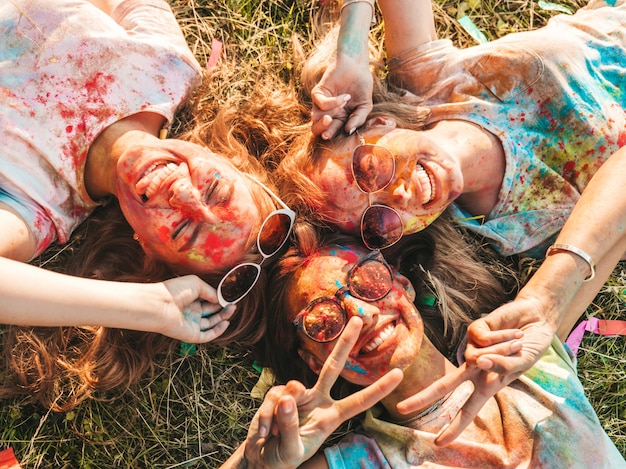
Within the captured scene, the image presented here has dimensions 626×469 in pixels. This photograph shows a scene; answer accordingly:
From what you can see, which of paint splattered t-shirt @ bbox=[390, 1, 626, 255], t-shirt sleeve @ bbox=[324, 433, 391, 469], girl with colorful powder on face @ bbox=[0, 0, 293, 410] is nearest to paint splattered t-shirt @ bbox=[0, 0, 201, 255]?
girl with colorful powder on face @ bbox=[0, 0, 293, 410]

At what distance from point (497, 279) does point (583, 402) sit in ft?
3.17

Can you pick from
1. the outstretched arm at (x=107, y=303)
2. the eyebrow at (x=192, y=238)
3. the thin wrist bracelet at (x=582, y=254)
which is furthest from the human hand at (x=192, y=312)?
the thin wrist bracelet at (x=582, y=254)

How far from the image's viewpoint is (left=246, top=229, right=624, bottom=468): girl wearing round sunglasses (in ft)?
10.6

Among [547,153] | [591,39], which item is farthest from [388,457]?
[591,39]

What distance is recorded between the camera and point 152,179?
9.95ft

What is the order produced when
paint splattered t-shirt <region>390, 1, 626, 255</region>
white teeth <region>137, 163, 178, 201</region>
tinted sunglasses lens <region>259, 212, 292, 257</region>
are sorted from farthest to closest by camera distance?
paint splattered t-shirt <region>390, 1, 626, 255</region>, tinted sunglasses lens <region>259, 212, 292, 257</region>, white teeth <region>137, 163, 178, 201</region>

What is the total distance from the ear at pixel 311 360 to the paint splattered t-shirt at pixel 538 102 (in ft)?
4.64

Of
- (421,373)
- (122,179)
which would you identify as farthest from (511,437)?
(122,179)

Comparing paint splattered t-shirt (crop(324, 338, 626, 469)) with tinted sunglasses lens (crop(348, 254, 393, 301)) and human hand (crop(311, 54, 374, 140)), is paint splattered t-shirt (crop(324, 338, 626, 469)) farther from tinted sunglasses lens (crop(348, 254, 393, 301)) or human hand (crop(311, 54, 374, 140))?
human hand (crop(311, 54, 374, 140))

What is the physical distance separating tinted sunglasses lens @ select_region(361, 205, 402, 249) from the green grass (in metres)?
1.32

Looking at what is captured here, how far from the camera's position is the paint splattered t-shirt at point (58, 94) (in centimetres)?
332

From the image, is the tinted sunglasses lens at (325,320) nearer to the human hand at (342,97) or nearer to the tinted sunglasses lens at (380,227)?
the tinted sunglasses lens at (380,227)

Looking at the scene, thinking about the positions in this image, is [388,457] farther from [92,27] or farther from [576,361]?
[92,27]

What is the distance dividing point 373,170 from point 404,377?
1232 mm
